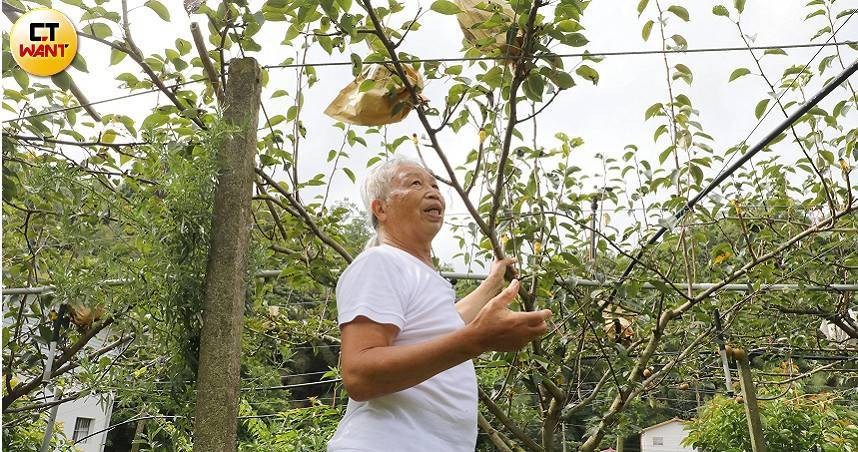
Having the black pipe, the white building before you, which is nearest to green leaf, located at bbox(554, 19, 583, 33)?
the black pipe

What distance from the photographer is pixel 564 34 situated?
1.34 m

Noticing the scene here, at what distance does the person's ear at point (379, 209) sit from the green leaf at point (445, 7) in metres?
0.46

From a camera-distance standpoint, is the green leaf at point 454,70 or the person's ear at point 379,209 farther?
the green leaf at point 454,70

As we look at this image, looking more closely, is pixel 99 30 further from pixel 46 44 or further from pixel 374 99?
pixel 374 99

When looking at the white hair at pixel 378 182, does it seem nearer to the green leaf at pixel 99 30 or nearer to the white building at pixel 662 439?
the green leaf at pixel 99 30

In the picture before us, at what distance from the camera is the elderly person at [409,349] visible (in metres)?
0.88

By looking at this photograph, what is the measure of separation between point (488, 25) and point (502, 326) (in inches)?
29.0

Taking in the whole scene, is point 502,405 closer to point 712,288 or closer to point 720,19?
point 712,288

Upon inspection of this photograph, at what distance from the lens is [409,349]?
90 centimetres

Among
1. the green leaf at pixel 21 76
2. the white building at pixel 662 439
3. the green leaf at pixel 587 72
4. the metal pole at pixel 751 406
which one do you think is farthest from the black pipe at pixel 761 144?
the white building at pixel 662 439

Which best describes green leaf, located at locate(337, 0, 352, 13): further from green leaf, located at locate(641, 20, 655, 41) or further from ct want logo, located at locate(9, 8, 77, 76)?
green leaf, located at locate(641, 20, 655, 41)

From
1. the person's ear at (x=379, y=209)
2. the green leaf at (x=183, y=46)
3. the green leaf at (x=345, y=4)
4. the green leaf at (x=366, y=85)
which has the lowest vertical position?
the person's ear at (x=379, y=209)

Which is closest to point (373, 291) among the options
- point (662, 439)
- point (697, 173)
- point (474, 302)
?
point (474, 302)

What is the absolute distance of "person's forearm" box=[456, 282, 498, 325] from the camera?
4.68ft
